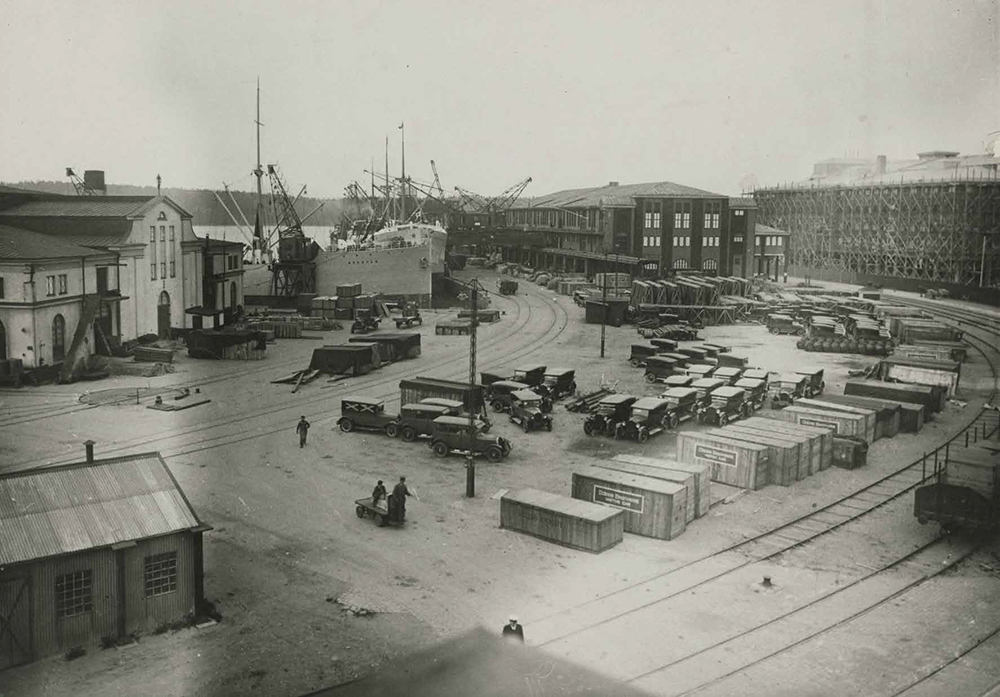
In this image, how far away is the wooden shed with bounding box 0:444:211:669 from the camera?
16.4 m

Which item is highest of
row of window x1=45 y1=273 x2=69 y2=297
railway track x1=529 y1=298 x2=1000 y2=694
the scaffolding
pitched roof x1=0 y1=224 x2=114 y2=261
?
the scaffolding

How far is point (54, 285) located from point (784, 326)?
46637 millimetres

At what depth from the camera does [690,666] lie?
16734 millimetres

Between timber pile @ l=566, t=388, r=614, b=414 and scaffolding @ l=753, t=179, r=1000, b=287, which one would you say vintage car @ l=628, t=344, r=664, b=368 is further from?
scaffolding @ l=753, t=179, r=1000, b=287

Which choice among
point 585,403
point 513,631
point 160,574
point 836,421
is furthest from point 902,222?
point 160,574

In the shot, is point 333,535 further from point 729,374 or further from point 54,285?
point 54,285

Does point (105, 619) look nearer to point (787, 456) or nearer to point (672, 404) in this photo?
point (787, 456)

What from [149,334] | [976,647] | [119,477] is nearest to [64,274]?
[149,334]

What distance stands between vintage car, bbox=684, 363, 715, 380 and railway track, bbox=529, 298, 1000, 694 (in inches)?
478

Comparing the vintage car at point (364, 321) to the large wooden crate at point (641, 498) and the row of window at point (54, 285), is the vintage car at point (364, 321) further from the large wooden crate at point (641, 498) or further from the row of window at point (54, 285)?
the large wooden crate at point (641, 498)

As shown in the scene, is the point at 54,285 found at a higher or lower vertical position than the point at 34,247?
lower

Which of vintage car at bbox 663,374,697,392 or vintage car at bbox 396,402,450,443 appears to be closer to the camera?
vintage car at bbox 396,402,450,443

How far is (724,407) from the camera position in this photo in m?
36.5

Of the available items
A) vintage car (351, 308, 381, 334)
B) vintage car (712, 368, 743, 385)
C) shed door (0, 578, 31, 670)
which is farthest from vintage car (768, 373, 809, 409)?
shed door (0, 578, 31, 670)
